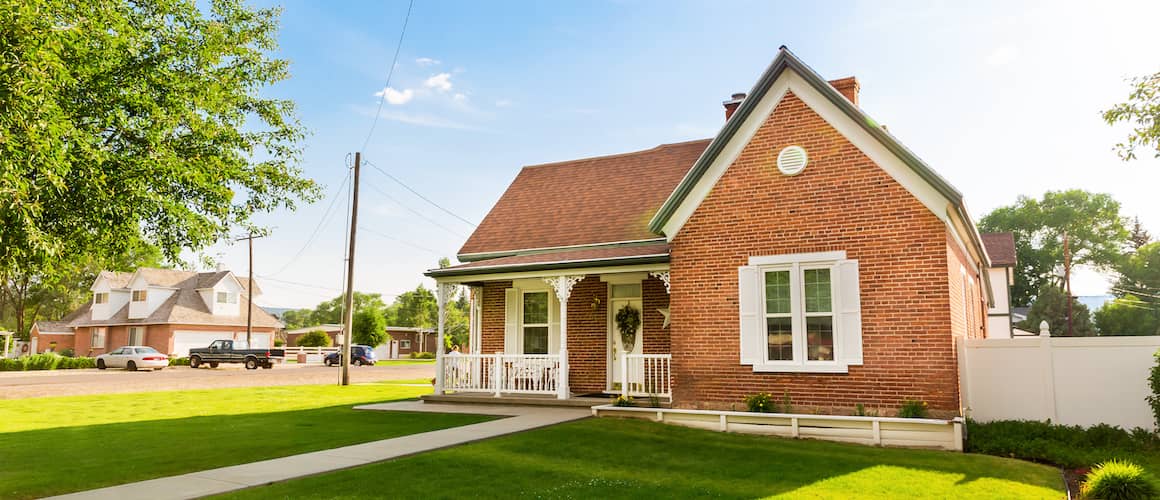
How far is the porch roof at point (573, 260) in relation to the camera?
14.4 metres

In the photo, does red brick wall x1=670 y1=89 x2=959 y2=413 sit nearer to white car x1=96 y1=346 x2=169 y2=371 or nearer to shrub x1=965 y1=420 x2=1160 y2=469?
shrub x1=965 y1=420 x2=1160 y2=469

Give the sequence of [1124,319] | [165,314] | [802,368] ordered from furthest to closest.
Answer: [1124,319] → [165,314] → [802,368]

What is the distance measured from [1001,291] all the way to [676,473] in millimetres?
30014

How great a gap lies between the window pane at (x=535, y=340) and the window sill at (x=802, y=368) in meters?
6.56

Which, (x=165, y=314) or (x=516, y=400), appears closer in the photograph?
(x=516, y=400)

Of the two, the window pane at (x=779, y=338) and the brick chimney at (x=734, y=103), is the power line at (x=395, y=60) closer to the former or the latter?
the brick chimney at (x=734, y=103)

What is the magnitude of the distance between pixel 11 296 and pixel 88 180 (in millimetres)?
75345

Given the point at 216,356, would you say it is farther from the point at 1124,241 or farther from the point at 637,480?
the point at 1124,241

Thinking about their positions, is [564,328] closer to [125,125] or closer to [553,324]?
[553,324]

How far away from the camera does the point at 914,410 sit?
1063cm

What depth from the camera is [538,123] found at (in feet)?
65.9

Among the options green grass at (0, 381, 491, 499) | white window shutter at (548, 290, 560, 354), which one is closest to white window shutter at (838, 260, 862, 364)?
green grass at (0, 381, 491, 499)

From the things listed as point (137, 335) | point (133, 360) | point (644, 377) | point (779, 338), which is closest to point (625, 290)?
point (644, 377)

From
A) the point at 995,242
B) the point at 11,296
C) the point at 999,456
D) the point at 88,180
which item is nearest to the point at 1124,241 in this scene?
the point at 995,242
